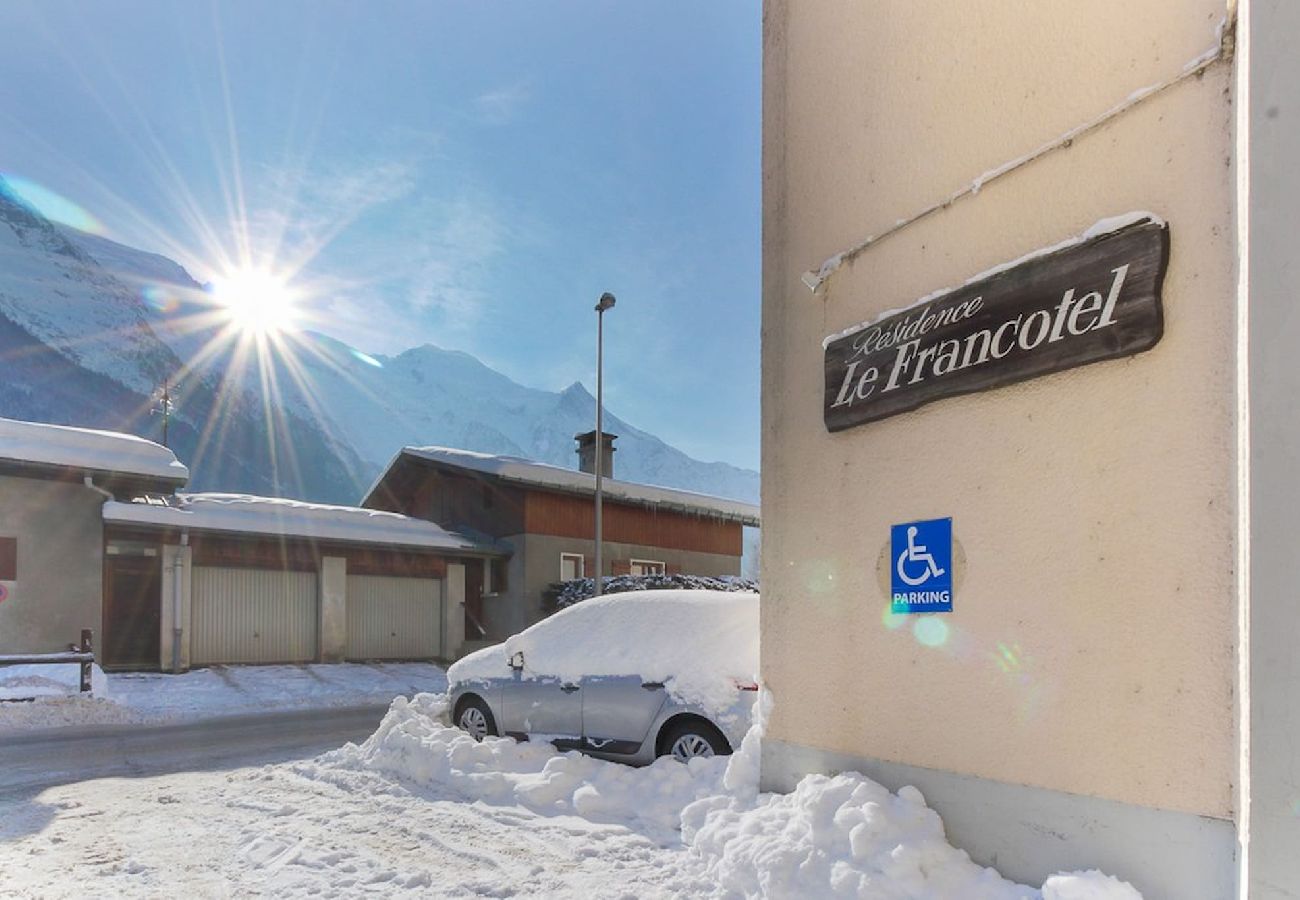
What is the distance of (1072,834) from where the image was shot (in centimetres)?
354

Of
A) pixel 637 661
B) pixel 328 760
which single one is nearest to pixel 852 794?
pixel 637 661

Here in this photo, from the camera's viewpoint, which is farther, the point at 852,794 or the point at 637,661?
the point at 637,661

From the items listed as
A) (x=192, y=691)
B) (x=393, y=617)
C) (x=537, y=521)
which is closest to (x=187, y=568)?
(x=192, y=691)

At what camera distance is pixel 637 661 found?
7.14 meters

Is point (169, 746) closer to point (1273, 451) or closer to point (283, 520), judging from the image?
point (283, 520)

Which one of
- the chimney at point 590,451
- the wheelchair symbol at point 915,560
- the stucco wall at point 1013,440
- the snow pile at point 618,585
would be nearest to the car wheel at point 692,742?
the stucco wall at point 1013,440

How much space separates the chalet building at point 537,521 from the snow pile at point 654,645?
12025 millimetres

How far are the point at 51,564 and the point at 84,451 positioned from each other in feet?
7.41

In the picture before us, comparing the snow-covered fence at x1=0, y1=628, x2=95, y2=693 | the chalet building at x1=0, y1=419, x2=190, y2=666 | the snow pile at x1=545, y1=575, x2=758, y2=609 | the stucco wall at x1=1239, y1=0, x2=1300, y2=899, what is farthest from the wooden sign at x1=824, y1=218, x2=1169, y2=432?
the chalet building at x1=0, y1=419, x2=190, y2=666

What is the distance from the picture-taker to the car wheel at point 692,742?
6.43 meters

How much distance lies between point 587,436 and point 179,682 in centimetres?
1419

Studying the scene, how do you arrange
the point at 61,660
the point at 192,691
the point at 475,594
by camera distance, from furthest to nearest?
the point at 475,594
the point at 192,691
the point at 61,660

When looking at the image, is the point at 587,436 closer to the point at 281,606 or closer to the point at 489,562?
the point at 489,562

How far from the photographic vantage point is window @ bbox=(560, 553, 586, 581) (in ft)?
70.1
